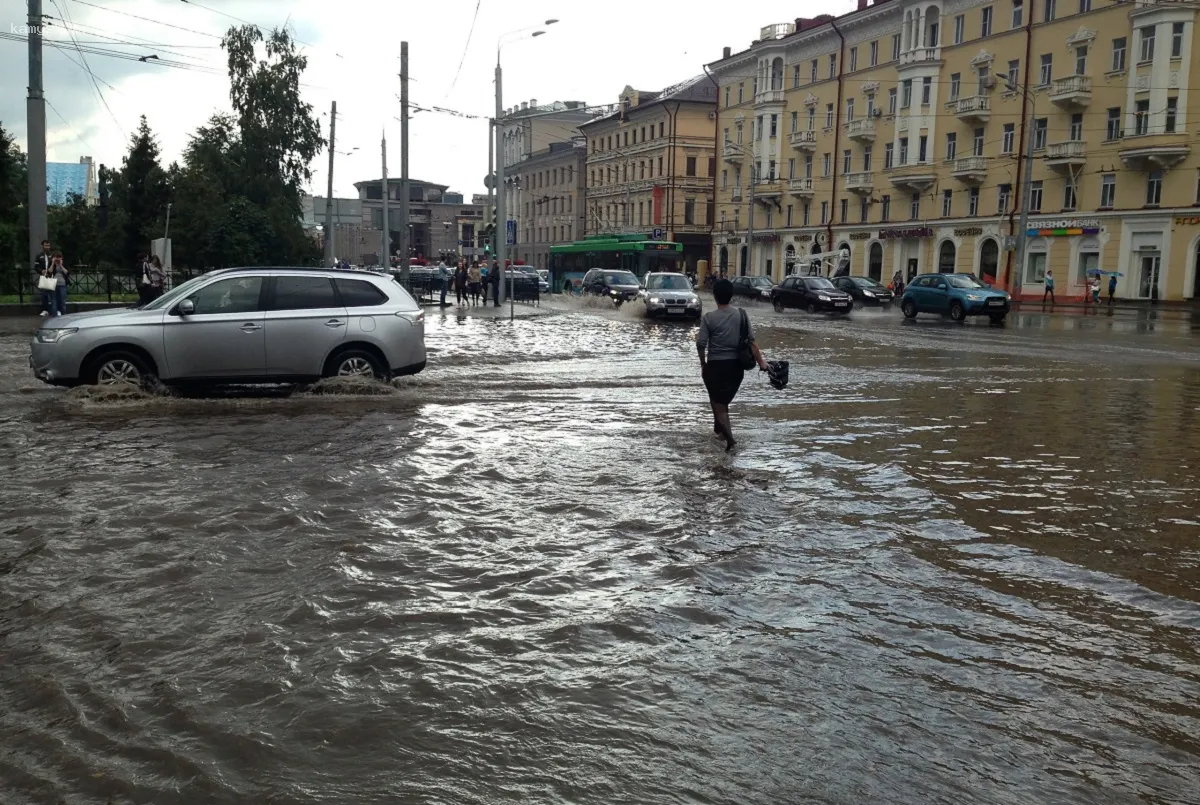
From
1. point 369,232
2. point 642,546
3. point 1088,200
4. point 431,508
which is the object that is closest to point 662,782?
point 642,546

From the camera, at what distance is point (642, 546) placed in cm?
683

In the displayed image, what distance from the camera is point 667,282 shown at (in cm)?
3500

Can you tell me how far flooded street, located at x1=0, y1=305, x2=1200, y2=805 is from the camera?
12.8ft

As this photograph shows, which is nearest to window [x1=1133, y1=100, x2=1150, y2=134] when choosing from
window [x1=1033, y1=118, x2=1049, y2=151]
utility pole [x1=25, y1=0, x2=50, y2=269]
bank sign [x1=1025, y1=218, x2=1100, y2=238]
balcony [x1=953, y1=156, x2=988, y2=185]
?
bank sign [x1=1025, y1=218, x2=1100, y2=238]

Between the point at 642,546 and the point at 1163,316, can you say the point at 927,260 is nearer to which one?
the point at 1163,316

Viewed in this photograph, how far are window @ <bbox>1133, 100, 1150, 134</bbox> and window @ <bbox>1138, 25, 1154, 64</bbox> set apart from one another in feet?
6.09

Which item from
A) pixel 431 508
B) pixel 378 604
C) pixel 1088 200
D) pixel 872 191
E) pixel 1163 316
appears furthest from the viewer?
pixel 872 191

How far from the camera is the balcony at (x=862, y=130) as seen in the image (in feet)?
213

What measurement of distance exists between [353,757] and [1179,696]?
350 cm

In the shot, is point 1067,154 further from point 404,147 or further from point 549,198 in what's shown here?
point 549,198

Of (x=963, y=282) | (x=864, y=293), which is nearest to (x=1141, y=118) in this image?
(x=864, y=293)

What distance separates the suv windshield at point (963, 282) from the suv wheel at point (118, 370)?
101ft

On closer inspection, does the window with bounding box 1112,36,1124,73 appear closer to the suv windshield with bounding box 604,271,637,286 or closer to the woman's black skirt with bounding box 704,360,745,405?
the suv windshield with bounding box 604,271,637,286

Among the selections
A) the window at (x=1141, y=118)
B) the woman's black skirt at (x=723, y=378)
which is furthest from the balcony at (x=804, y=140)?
the woman's black skirt at (x=723, y=378)
